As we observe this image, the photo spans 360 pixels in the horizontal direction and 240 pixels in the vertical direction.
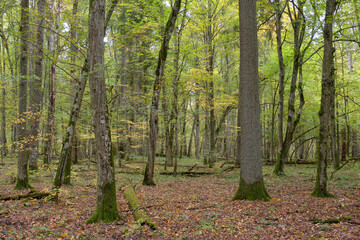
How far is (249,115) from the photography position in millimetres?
7480

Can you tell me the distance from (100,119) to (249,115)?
4707 millimetres

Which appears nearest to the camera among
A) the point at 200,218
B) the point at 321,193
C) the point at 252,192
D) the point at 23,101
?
the point at 200,218

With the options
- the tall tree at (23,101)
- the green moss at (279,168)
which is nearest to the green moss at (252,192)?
the green moss at (279,168)

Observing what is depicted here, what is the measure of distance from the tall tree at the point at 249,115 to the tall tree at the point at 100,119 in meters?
4.11

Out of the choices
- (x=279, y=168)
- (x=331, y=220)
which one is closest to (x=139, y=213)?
(x=331, y=220)

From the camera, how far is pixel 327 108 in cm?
739

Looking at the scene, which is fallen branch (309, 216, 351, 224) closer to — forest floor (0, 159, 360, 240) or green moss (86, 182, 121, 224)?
forest floor (0, 159, 360, 240)

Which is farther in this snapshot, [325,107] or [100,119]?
[325,107]

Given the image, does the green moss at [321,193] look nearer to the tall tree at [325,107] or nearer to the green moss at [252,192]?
the tall tree at [325,107]

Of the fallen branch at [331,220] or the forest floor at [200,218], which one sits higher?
the fallen branch at [331,220]

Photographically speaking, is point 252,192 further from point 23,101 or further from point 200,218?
point 23,101

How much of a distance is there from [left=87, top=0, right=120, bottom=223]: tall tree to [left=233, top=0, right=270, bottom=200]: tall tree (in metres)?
4.11

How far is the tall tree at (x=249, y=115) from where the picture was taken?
7.33m

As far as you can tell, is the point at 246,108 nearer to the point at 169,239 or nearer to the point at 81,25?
the point at 169,239
